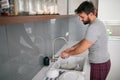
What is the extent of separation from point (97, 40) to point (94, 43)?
5 cm

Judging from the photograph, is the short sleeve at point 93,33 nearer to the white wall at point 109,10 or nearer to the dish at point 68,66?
the dish at point 68,66

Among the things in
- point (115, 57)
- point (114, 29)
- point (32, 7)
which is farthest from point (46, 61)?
point (114, 29)

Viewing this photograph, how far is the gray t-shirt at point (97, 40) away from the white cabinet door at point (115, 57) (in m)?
1.14

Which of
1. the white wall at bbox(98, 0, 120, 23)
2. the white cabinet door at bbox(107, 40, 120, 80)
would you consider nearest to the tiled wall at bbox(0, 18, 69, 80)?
the white wall at bbox(98, 0, 120, 23)

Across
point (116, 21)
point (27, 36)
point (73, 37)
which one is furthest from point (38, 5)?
point (73, 37)

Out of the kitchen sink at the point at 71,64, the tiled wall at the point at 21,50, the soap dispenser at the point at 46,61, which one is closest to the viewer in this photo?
the tiled wall at the point at 21,50

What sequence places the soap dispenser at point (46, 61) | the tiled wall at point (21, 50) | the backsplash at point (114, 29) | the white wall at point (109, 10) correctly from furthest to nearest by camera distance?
1. the backsplash at point (114, 29)
2. the white wall at point (109, 10)
3. the soap dispenser at point (46, 61)
4. the tiled wall at point (21, 50)

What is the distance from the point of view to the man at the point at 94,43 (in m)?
1.50

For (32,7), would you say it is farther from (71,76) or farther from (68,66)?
(68,66)

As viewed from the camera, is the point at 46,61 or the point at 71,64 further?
the point at 71,64

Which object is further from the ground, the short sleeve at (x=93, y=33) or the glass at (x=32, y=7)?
the glass at (x=32, y=7)

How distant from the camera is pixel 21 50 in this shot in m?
1.16

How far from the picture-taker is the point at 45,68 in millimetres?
1717

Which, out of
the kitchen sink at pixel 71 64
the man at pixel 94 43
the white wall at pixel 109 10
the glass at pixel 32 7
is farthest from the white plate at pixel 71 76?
the white wall at pixel 109 10
